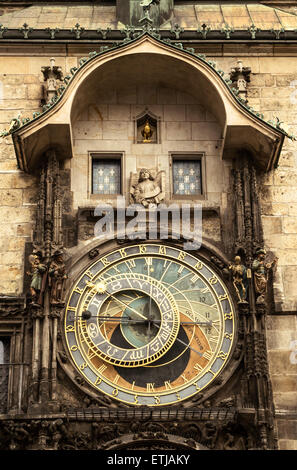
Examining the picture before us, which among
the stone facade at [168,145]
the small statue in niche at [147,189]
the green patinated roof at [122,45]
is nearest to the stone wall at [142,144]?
the stone facade at [168,145]

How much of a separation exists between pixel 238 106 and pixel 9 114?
3.12 m

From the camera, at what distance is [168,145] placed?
15.9 m

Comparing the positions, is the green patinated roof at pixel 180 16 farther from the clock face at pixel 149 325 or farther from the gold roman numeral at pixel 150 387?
the gold roman numeral at pixel 150 387

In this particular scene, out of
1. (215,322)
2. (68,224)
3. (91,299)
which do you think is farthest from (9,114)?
(215,322)

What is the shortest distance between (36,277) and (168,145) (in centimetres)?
278

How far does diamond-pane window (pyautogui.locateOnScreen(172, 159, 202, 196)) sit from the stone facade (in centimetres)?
15

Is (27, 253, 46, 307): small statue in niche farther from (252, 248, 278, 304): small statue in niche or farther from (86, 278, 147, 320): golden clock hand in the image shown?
(252, 248, 278, 304): small statue in niche

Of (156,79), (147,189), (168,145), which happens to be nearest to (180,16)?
(156,79)

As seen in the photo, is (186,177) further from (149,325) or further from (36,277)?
(36,277)

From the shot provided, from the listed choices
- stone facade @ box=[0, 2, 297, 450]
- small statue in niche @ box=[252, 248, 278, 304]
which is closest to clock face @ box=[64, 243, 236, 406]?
small statue in niche @ box=[252, 248, 278, 304]

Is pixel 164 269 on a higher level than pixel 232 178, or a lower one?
lower

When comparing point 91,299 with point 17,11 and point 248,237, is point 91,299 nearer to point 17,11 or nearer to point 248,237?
point 248,237

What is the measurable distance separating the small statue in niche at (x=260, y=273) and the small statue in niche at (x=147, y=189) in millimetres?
A: 1552

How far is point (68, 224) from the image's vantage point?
49.7 ft
